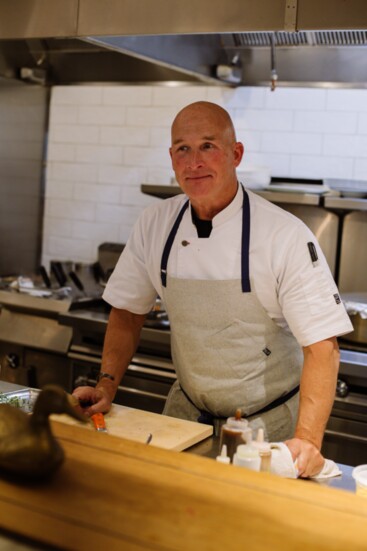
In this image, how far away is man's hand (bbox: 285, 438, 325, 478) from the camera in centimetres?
212

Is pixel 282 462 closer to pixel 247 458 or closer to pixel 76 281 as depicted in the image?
pixel 247 458

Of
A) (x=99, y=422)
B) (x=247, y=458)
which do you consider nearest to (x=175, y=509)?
(x=247, y=458)

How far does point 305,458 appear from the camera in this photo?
6.98ft

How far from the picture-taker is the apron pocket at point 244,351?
269 centimetres

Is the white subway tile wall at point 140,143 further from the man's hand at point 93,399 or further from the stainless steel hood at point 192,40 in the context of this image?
the man's hand at point 93,399

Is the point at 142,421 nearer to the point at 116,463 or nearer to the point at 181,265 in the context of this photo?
the point at 181,265

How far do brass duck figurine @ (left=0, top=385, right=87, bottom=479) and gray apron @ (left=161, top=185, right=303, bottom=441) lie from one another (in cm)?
138

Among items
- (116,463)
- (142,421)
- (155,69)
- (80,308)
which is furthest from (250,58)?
(116,463)

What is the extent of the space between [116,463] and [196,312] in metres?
1.42

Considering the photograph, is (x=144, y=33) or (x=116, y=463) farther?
(x=144, y=33)

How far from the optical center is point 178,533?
118cm

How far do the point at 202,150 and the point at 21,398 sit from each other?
1078mm

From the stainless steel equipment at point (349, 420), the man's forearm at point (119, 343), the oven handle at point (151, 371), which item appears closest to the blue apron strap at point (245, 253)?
the man's forearm at point (119, 343)

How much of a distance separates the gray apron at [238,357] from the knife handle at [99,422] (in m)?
0.47
